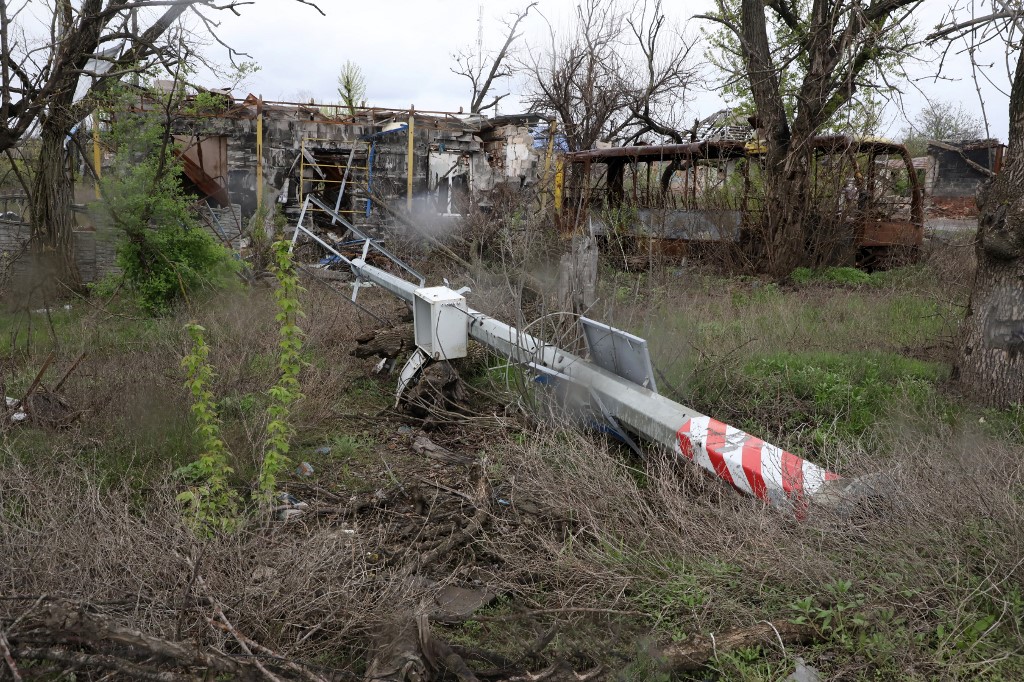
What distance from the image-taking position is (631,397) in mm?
5188

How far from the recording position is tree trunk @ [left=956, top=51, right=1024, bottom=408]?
5.93m

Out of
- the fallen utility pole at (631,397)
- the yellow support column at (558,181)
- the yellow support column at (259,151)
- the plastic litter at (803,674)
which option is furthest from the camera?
the yellow support column at (558,181)

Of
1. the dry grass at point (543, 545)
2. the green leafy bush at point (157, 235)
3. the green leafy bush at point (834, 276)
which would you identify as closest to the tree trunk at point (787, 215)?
the green leafy bush at point (834, 276)

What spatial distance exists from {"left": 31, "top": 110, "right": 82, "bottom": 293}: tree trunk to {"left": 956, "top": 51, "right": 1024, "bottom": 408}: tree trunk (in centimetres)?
1027

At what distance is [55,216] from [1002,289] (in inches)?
462

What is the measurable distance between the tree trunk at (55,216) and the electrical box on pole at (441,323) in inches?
239

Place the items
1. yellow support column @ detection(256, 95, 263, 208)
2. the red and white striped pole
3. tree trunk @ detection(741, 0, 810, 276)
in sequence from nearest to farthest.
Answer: the red and white striped pole
tree trunk @ detection(741, 0, 810, 276)
yellow support column @ detection(256, 95, 263, 208)

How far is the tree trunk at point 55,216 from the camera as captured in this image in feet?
34.6

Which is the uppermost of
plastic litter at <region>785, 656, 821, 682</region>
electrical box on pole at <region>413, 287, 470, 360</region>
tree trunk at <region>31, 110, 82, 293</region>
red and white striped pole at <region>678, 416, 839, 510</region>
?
tree trunk at <region>31, 110, 82, 293</region>

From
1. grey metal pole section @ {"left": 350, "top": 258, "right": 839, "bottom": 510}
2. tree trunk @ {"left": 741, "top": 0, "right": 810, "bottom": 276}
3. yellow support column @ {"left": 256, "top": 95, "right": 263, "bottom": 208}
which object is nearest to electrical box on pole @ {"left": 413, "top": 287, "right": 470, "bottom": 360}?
grey metal pole section @ {"left": 350, "top": 258, "right": 839, "bottom": 510}

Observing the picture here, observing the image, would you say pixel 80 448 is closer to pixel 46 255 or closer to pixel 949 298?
pixel 46 255

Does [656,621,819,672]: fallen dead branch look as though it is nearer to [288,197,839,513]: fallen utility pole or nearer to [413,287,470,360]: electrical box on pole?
[288,197,839,513]: fallen utility pole

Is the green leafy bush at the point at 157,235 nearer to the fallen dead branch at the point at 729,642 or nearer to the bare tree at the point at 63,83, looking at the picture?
the bare tree at the point at 63,83

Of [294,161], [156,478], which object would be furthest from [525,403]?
[294,161]
